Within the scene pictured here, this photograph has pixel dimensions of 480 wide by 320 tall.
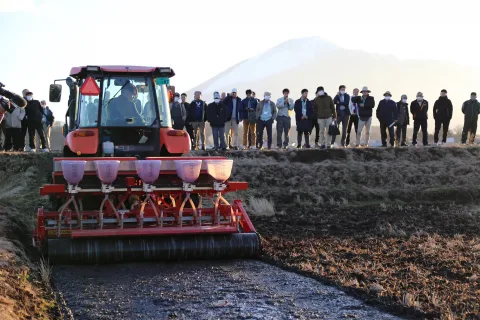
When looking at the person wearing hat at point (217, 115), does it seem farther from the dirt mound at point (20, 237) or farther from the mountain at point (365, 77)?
the mountain at point (365, 77)

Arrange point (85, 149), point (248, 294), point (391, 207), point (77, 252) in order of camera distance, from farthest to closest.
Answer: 1. point (391, 207)
2. point (85, 149)
3. point (77, 252)
4. point (248, 294)

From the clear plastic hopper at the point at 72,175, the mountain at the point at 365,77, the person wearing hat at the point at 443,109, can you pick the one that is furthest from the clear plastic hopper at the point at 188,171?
the mountain at the point at 365,77

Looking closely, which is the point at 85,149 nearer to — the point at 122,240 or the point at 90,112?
the point at 90,112

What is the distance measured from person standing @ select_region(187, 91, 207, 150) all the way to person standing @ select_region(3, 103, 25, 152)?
485 centimetres

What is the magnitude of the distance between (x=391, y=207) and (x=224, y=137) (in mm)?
6663

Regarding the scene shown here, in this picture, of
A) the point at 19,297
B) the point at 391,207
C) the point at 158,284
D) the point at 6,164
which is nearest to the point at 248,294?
the point at 158,284

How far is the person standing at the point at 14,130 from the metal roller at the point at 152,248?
12.4 m

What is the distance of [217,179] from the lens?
433 inches

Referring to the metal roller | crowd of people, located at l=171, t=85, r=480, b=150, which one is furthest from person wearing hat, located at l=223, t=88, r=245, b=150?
the metal roller

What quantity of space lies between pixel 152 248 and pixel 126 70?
11.0ft

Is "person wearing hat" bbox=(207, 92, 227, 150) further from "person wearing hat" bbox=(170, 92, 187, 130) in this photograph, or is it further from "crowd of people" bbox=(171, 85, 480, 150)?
"person wearing hat" bbox=(170, 92, 187, 130)

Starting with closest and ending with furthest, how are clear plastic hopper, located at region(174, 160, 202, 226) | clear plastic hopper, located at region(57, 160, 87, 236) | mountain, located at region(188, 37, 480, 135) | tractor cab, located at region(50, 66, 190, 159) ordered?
clear plastic hopper, located at region(57, 160, 87, 236) → clear plastic hopper, located at region(174, 160, 202, 226) → tractor cab, located at region(50, 66, 190, 159) → mountain, located at region(188, 37, 480, 135)

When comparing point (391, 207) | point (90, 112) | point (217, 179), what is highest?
point (90, 112)

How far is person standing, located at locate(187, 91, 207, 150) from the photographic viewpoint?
2286 centimetres
